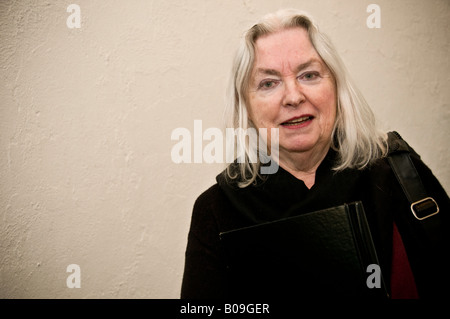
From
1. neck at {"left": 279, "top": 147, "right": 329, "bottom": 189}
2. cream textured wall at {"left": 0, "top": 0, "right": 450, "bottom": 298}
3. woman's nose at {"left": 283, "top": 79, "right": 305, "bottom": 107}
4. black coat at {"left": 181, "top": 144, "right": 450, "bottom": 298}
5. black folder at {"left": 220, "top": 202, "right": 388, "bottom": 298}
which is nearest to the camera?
black folder at {"left": 220, "top": 202, "right": 388, "bottom": 298}

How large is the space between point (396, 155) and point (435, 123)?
1.03m

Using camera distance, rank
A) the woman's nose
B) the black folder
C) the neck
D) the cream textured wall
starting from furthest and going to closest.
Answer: the cream textured wall, the neck, the woman's nose, the black folder

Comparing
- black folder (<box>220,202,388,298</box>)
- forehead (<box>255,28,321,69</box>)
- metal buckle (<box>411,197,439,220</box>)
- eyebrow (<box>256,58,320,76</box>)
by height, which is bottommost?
black folder (<box>220,202,388,298</box>)

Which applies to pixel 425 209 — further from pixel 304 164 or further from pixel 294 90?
pixel 294 90

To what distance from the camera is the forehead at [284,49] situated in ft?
2.93

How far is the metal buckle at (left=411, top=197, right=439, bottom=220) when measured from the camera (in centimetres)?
76

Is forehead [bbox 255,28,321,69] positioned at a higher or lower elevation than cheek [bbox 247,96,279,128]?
higher

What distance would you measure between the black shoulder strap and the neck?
0.72 ft

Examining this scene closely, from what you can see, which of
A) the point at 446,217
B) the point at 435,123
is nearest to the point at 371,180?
the point at 446,217

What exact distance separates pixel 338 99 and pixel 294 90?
221 mm

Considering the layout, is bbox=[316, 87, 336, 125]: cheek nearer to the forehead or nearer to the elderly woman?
the elderly woman

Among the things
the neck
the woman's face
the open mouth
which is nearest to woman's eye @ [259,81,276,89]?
the woman's face

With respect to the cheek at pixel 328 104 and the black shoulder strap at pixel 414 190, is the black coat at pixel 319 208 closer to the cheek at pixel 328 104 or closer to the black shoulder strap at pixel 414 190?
the black shoulder strap at pixel 414 190
